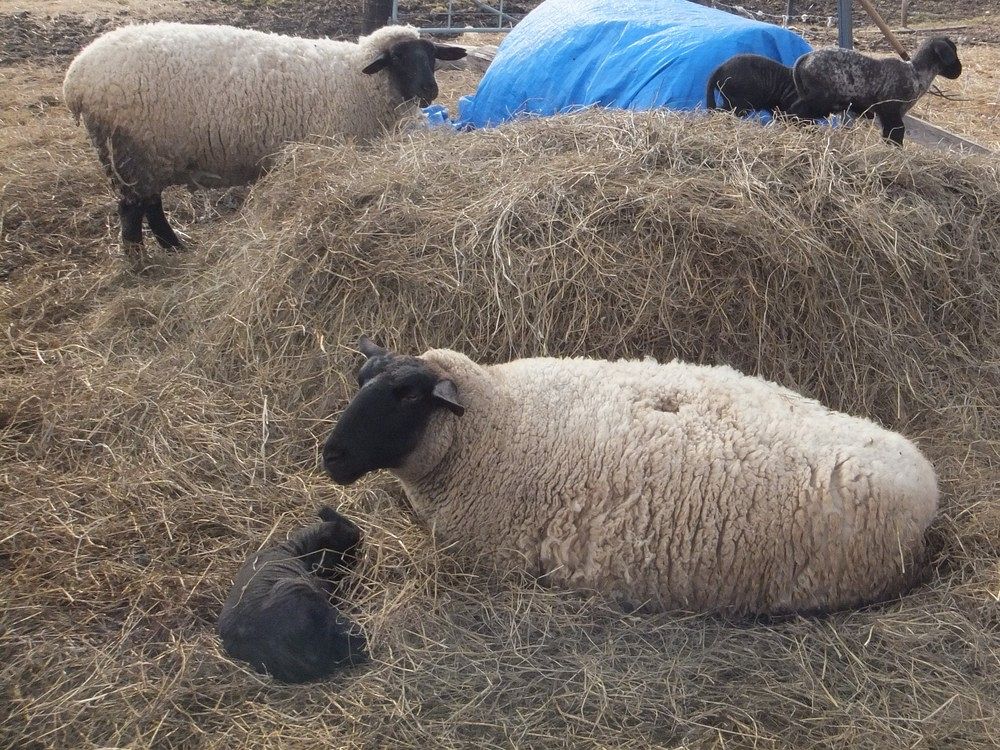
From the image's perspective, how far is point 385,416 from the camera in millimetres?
3438

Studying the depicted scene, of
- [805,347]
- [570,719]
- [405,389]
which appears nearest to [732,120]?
[805,347]

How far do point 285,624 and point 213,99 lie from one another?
4701mm

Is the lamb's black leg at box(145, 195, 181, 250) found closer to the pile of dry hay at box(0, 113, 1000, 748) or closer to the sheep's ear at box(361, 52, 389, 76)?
the pile of dry hay at box(0, 113, 1000, 748)

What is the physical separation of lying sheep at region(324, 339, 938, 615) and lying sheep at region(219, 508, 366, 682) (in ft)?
1.47

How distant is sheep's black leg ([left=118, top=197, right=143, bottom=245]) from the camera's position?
637cm

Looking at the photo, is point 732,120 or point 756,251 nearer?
point 756,251

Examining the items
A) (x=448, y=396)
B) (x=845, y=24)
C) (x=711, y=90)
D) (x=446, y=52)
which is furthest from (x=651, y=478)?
(x=845, y=24)

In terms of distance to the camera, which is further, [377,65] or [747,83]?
[377,65]

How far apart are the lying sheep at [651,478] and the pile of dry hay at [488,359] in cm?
15

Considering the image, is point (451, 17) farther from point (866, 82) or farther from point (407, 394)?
point (407, 394)

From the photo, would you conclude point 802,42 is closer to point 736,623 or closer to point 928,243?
point 928,243

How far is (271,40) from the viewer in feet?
22.7

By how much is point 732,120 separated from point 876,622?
3.45m

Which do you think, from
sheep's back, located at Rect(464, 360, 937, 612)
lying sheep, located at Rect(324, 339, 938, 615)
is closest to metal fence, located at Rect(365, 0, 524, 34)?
lying sheep, located at Rect(324, 339, 938, 615)
